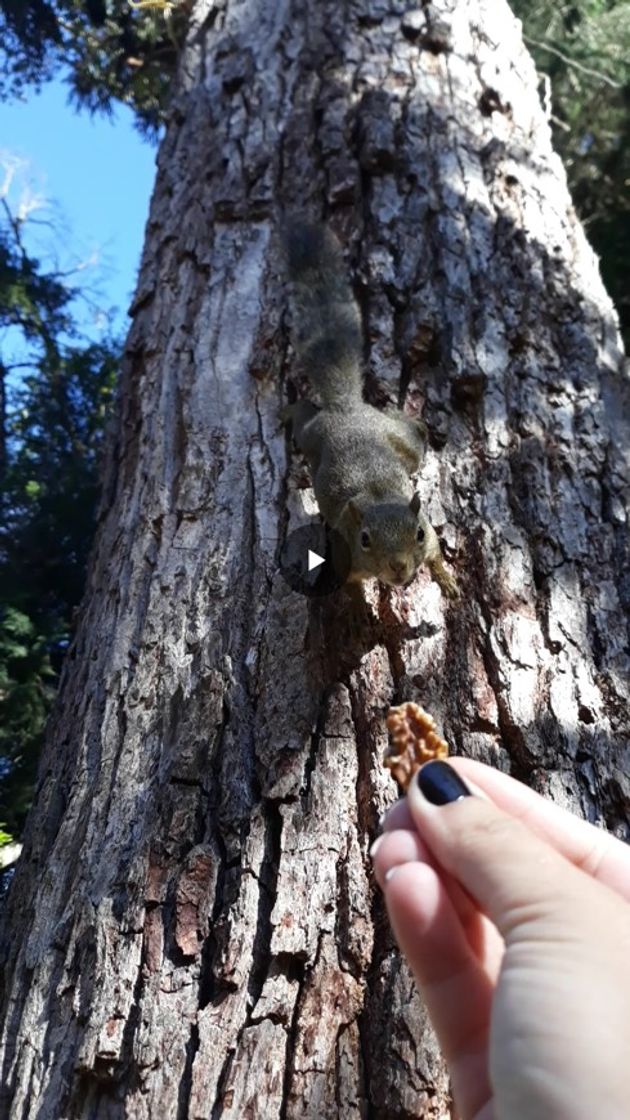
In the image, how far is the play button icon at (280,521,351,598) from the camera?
5.84ft

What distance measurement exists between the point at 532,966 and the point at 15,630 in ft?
10.6

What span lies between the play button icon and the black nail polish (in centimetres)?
75

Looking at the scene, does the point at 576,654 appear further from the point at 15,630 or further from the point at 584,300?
the point at 15,630

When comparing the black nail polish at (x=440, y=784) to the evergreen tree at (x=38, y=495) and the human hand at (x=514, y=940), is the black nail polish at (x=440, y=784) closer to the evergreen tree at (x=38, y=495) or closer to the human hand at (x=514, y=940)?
the human hand at (x=514, y=940)

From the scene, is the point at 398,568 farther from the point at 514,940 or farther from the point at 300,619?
the point at 514,940

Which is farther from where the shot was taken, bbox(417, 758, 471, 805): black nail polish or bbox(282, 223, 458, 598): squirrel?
bbox(282, 223, 458, 598): squirrel

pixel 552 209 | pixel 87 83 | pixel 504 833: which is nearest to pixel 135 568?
pixel 504 833

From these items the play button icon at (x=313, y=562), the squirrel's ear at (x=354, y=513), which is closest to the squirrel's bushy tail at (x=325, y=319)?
the squirrel's ear at (x=354, y=513)

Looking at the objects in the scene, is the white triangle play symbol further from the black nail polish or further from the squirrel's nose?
the black nail polish

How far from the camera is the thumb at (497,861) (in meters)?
0.79

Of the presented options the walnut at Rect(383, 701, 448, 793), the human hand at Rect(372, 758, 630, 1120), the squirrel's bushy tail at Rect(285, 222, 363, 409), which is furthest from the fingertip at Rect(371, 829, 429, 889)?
the squirrel's bushy tail at Rect(285, 222, 363, 409)

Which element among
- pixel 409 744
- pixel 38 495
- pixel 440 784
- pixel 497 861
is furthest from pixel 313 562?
pixel 38 495

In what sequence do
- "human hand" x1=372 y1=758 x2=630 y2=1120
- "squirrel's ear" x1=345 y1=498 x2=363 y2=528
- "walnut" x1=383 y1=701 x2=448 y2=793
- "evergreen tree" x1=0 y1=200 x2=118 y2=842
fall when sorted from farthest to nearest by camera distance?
"evergreen tree" x1=0 y1=200 x2=118 y2=842, "squirrel's ear" x1=345 y1=498 x2=363 y2=528, "walnut" x1=383 y1=701 x2=448 y2=793, "human hand" x1=372 y1=758 x2=630 y2=1120

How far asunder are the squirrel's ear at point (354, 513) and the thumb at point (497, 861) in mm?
1097
